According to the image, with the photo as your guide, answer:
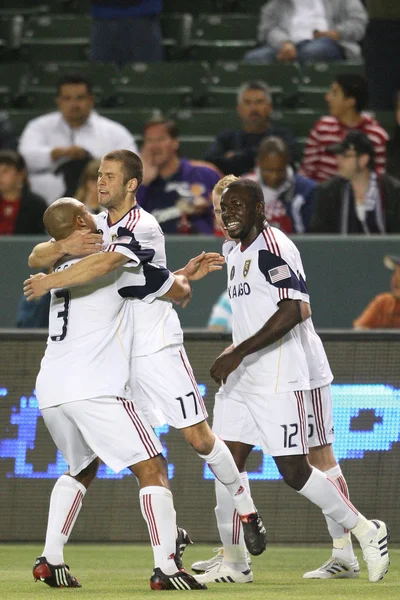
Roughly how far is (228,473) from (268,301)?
2.79ft

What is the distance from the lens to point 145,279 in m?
6.05

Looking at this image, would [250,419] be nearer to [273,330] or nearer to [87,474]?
[273,330]

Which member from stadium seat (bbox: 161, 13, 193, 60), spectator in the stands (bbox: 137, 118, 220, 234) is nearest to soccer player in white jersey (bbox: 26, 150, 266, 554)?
spectator in the stands (bbox: 137, 118, 220, 234)

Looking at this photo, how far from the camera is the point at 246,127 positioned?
1127cm

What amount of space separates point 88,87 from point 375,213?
119 inches

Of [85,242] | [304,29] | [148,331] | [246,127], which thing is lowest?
[148,331]

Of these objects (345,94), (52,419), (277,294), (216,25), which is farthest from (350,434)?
(216,25)

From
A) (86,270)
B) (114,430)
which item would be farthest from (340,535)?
(86,270)

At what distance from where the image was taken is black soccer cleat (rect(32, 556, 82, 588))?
5910 millimetres

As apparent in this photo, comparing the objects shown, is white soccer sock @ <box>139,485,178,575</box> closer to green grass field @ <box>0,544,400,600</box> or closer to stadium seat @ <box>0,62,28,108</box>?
green grass field @ <box>0,544,400,600</box>

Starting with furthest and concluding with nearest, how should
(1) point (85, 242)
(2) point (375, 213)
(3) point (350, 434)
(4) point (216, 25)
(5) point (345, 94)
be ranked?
(4) point (216, 25), (5) point (345, 94), (2) point (375, 213), (3) point (350, 434), (1) point (85, 242)

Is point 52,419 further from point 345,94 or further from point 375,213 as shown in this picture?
point 345,94

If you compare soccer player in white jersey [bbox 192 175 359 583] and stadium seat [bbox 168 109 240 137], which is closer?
soccer player in white jersey [bbox 192 175 359 583]

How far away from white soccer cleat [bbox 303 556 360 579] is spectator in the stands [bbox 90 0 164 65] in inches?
303
